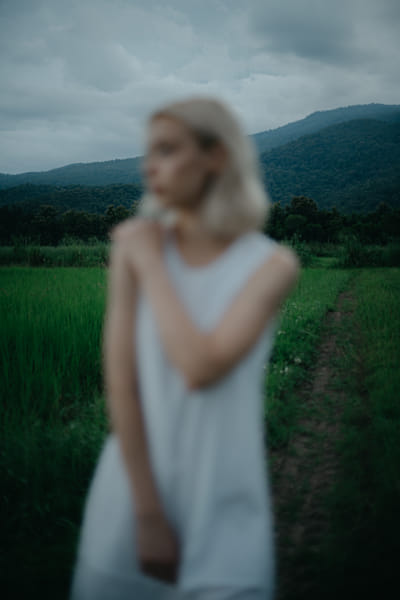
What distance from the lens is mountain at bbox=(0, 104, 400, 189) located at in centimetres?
8719

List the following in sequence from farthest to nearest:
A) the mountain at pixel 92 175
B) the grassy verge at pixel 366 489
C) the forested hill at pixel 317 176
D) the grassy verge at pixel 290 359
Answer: the mountain at pixel 92 175 → the forested hill at pixel 317 176 → the grassy verge at pixel 290 359 → the grassy verge at pixel 366 489

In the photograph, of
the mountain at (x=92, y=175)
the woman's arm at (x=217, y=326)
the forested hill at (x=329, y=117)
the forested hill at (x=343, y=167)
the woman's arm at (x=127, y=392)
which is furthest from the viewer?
the forested hill at (x=329, y=117)

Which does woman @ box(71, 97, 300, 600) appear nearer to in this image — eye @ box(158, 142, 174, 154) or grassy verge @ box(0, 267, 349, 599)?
eye @ box(158, 142, 174, 154)

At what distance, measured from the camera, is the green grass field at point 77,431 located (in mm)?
1879

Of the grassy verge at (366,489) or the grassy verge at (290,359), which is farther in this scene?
the grassy verge at (290,359)

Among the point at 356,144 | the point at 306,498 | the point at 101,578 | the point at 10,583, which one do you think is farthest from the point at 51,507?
the point at 356,144

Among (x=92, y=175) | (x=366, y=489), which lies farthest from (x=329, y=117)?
(x=366, y=489)

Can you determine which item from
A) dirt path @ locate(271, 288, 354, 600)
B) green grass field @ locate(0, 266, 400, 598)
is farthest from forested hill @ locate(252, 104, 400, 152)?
dirt path @ locate(271, 288, 354, 600)

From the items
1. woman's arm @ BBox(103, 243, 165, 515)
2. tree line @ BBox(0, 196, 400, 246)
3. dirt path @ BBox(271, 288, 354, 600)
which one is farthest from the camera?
tree line @ BBox(0, 196, 400, 246)

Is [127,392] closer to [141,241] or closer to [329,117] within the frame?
[141,241]

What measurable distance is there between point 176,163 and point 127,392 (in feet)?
1.83

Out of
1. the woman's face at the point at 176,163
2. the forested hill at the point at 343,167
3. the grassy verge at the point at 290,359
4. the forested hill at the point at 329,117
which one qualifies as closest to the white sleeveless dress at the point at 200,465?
the woman's face at the point at 176,163

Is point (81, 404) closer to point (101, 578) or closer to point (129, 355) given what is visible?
point (101, 578)

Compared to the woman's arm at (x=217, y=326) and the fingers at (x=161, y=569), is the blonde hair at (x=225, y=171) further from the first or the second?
the fingers at (x=161, y=569)
